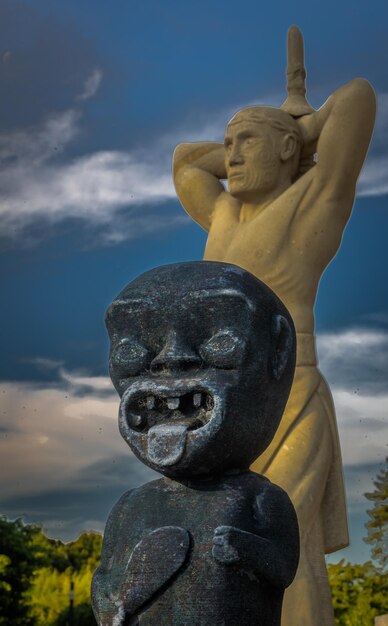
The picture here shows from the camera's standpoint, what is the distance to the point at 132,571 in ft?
12.5

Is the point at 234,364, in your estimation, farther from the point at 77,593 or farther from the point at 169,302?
the point at 77,593

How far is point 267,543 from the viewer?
380 centimetres

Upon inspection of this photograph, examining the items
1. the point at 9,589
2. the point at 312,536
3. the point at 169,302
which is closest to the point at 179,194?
the point at 312,536

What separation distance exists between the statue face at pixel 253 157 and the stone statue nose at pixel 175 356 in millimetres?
3694

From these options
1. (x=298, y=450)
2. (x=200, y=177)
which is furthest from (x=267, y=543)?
(x=200, y=177)

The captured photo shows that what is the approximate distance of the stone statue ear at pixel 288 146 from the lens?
24.5 feet

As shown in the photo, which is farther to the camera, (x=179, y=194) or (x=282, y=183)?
(x=179, y=194)

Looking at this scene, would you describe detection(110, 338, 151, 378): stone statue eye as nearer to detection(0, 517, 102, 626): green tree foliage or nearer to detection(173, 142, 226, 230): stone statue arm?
detection(173, 142, 226, 230): stone statue arm

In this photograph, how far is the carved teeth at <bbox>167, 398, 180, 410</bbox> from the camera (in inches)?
154

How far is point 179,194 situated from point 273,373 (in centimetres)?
445

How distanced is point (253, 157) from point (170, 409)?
3830 mm

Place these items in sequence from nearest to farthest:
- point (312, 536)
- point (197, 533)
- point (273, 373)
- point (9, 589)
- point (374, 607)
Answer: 1. point (197, 533)
2. point (273, 373)
3. point (312, 536)
4. point (374, 607)
5. point (9, 589)

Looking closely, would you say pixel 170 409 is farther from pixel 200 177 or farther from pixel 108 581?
pixel 200 177

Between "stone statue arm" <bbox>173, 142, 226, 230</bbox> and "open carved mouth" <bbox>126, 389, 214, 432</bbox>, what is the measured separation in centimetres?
424
